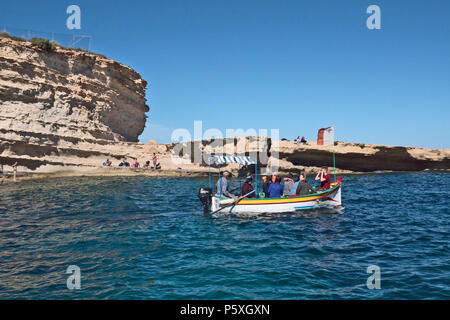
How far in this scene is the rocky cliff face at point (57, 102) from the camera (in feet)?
110

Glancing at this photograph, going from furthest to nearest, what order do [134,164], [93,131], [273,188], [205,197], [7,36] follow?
[134,164], [93,131], [7,36], [273,188], [205,197]

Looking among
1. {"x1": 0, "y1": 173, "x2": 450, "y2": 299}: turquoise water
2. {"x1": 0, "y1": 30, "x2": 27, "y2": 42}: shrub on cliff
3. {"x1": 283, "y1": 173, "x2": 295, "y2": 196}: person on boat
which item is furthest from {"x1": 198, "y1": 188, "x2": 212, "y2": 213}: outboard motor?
{"x1": 0, "y1": 30, "x2": 27, "y2": 42}: shrub on cliff

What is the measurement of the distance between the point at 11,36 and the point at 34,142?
12.2 metres

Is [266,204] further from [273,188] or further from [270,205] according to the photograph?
[273,188]

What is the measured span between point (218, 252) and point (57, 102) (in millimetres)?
33686

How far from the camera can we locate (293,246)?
11188 millimetres

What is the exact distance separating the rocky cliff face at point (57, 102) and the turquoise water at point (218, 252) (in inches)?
750

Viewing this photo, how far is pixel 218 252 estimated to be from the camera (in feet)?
35.1

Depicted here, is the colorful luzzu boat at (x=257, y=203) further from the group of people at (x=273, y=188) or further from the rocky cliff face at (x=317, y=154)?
the rocky cliff face at (x=317, y=154)

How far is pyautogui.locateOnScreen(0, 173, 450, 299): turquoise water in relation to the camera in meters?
7.79

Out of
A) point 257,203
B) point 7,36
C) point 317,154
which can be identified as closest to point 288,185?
point 257,203

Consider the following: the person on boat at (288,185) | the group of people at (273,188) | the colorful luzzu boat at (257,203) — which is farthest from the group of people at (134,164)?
the person on boat at (288,185)
